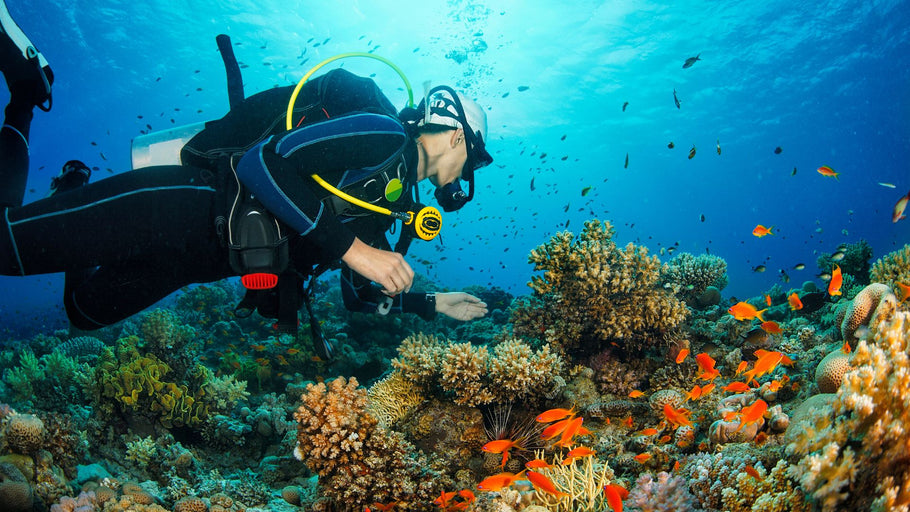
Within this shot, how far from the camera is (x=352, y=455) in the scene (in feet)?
10.7

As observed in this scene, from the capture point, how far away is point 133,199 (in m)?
2.99

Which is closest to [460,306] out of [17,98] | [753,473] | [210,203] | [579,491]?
[579,491]

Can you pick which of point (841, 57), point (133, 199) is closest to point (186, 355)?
point (133, 199)

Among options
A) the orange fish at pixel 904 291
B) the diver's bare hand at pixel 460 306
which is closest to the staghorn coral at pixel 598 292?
the diver's bare hand at pixel 460 306

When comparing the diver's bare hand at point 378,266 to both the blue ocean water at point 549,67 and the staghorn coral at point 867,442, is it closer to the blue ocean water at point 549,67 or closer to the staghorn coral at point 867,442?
the staghorn coral at point 867,442

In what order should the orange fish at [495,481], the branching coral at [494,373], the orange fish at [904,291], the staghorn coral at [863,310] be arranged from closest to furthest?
the orange fish at [495,481] < the staghorn coral at [863,310] < the orange fish at [904,291] < the branching coral at [494,373]

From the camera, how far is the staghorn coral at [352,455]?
3.19 metres

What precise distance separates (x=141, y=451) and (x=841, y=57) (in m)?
47.6

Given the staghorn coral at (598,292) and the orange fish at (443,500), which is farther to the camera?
the staghorn coral at (598,292)

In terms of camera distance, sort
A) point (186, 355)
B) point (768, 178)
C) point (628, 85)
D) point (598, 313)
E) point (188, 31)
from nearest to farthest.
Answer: point (598, 313) < point (186, 355) < point (188, 31) < point (628, 85) < point (768, 178)

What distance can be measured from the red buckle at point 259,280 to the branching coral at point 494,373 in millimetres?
2195

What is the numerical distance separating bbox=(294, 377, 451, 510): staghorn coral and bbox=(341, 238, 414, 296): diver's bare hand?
3.41ft

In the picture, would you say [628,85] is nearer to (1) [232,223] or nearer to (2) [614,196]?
(1) [232,223]

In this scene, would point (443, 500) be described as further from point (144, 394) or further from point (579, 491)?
point (144, 394)
